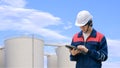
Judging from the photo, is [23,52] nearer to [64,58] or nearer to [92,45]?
[64,58]

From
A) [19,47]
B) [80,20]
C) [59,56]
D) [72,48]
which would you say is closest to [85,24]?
[80,20]

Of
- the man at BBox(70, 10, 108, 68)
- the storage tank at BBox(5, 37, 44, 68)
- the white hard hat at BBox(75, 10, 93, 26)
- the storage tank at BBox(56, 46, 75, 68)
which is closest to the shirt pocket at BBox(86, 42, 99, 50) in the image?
the man at BBox(70, 10, 108, 68)

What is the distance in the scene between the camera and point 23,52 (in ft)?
81.2

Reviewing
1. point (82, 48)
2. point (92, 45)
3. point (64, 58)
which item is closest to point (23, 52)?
point (64, 58)

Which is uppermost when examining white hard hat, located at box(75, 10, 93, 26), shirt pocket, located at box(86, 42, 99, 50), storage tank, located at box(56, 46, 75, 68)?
storage tank, located at box(56, 46, 75, 68)

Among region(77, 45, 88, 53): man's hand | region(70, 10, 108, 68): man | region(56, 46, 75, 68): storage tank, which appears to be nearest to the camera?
region(77, 45, 88, 53): man's hand

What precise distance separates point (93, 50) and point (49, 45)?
76.7 feet

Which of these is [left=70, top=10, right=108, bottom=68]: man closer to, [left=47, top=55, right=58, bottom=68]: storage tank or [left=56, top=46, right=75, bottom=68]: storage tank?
[left=56, top=46, right=75, bottom=68]: storage tank

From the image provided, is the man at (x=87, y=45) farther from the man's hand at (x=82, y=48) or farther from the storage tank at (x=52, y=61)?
the storage tank at (x=52, y=61)

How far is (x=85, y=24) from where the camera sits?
4.22 meters

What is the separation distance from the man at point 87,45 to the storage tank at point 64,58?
24.2 meters

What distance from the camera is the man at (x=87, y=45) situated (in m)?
4.20

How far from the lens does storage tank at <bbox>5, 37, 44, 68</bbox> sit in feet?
80.1

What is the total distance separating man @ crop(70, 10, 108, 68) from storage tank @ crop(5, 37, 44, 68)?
2002 cm
